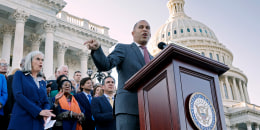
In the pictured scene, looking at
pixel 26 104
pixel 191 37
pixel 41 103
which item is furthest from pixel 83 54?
pixel 191 37

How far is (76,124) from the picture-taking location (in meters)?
6.17

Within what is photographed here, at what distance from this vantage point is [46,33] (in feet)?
76.2

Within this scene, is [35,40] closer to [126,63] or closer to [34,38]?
[34,38]

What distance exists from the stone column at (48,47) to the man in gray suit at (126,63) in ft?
60.5

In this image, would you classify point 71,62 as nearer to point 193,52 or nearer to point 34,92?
point 34,92

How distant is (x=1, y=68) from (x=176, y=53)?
5423 mm

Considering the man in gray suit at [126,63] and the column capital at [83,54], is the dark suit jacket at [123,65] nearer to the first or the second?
the man in gray suit at [126,63]

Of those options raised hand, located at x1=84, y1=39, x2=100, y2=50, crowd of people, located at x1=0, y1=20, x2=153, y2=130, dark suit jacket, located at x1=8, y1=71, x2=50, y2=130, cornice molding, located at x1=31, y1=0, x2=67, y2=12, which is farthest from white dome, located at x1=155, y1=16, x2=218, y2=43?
raised hand, located at x1=84, y1=39, x2=100, y2=50

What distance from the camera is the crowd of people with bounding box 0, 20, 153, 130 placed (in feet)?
11.0

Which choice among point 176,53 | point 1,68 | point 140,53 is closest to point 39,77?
point 140,53

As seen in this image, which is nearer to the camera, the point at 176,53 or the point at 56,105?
the point at 176,53

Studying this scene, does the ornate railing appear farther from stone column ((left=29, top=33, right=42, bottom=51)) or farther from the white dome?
the white dome

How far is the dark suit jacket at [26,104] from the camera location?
4.37m

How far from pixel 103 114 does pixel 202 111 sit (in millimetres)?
3575
